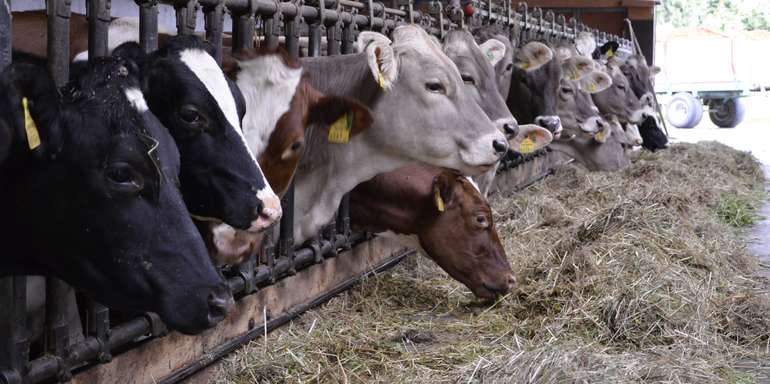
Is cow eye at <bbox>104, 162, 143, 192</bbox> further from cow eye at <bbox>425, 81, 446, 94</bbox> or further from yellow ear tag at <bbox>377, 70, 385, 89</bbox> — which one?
cow eye at <bbox>425, 81, 446, 94</bbox>

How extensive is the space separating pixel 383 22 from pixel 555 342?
8.33 ft

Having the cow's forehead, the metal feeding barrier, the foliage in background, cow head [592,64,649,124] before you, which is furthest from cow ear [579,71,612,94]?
the foliage in background

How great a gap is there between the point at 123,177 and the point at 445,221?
3.23 m

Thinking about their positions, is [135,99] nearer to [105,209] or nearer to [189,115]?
[105,209]

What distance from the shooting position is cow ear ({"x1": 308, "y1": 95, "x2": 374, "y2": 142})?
4.69 m

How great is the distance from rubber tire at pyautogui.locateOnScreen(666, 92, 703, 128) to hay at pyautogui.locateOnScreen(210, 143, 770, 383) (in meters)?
21.7

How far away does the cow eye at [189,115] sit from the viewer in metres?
3.23

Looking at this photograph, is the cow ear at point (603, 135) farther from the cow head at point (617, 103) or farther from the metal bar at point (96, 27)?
the metal bar at point (96, 27)

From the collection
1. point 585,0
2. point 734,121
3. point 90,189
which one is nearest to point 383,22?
point 90,189

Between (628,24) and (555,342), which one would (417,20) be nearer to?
(555,342)

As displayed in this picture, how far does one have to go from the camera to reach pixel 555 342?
4.59 m

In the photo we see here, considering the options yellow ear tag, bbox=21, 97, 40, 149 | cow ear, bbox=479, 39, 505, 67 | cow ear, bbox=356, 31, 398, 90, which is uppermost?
cow ear, bbox=479, 39, 505, 67

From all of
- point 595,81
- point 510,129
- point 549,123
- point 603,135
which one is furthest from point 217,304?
point 595,81

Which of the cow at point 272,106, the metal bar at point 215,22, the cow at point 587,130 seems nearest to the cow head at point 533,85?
the cow at point 587,130
